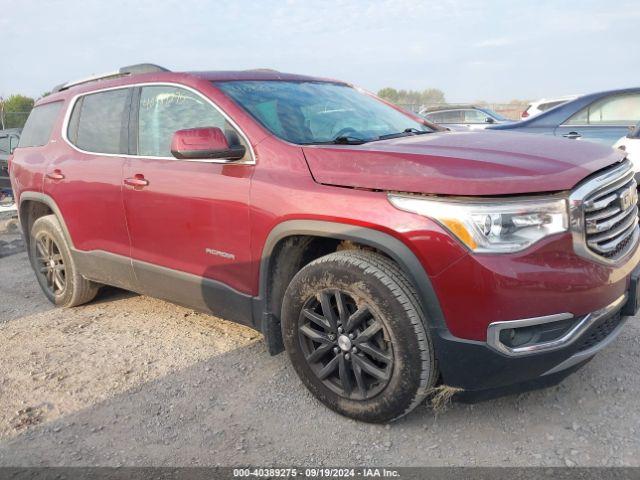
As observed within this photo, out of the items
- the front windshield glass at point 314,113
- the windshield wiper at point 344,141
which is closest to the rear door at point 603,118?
the front windshield glass at point 314,113

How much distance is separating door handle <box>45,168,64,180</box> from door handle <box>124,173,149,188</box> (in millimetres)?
921

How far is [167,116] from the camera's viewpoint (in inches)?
140

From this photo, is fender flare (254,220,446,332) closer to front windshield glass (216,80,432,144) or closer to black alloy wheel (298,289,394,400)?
black alloy wheel (298,289,394,400)

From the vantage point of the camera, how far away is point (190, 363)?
348cm

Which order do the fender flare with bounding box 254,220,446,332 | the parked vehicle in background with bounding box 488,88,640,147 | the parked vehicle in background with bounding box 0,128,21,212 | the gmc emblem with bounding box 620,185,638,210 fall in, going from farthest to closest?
the parked vehicle in background with bounding box 0,128,21,212
the parked vehicle in background with bounding box 488,88,640,147
the gmc emblem with bounding box 620,185,638,210
the fender flare with bounding box 254,220,446,332

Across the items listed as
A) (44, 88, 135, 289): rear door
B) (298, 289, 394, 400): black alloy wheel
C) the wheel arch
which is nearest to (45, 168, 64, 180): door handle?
(44, 88, 135, 289): rear door

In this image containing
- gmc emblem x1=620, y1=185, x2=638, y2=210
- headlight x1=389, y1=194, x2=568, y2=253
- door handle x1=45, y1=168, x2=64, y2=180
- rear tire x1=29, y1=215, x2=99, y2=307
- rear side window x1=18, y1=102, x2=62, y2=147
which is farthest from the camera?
rear side window x1=18, y1=102, x2=62, y2=147

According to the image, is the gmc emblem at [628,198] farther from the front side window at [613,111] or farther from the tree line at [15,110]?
the tree line at [15,110]

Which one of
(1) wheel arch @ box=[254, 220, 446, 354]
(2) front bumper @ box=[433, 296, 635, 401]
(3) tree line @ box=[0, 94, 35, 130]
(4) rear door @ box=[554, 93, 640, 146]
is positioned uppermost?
(3) tree line @ box=[0, 94, 35, 130]

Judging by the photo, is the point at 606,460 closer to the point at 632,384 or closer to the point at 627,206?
the point at 632,384

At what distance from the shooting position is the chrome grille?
236 centimetres

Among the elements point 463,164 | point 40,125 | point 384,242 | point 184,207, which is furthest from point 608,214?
point 40,125

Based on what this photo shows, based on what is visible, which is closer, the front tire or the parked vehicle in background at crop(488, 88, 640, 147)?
the front tire

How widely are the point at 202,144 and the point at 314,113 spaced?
0.79 metres
